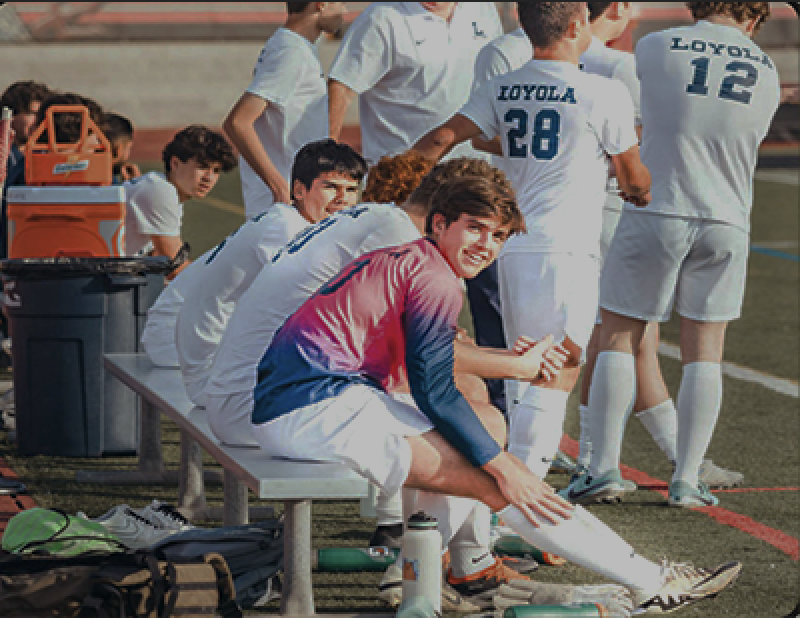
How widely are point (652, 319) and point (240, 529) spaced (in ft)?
7.34

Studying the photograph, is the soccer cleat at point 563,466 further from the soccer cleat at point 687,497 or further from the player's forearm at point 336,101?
the player's forearm at point 336,101

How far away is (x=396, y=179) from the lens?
492cm

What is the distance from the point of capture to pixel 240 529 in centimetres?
482

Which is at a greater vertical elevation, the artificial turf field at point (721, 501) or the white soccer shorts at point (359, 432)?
the white soccer shorts at point (359, 432)

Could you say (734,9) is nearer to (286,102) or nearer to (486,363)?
(286,102)

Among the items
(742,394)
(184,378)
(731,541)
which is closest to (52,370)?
(184,378)

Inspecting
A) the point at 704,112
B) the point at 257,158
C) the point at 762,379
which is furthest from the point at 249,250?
the point at 762,379

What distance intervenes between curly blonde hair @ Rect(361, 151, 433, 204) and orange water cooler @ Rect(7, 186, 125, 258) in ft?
8.00

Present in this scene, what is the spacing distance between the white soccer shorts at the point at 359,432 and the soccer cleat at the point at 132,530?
947 millimetres

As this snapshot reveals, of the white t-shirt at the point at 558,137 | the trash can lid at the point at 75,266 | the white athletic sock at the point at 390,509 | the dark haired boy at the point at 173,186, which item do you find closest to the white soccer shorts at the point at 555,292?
the white t-shirt at the point at 558,137

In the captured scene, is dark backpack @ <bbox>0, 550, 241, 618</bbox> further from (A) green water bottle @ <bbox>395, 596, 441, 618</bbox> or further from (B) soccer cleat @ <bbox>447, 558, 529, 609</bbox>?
(B) soccer cleat @ <bbox>447, 558, 529, 609</bbox>

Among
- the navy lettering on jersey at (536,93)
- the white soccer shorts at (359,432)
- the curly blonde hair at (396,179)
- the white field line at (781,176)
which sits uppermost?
the navy lettering on jersey at (536,93)

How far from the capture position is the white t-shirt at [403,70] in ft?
21.8

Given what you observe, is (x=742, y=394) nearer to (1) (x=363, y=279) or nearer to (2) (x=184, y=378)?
(2) (x=184, y=378)
